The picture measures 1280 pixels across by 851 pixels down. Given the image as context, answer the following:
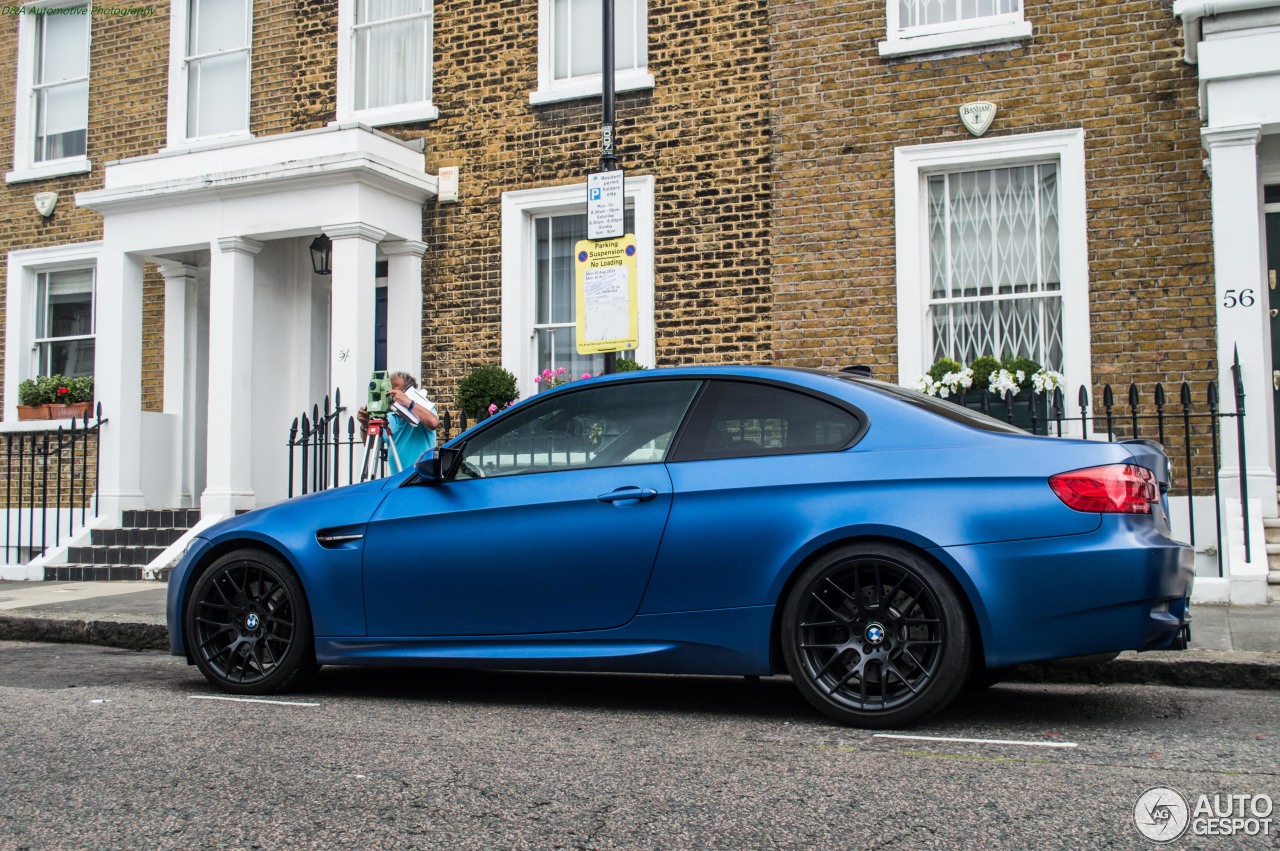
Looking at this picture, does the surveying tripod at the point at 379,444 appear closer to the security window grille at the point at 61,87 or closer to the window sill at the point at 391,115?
the window sill at the point at 391,115

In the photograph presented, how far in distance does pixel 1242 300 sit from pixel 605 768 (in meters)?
7.04

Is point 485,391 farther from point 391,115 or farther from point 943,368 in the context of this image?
point 943,368

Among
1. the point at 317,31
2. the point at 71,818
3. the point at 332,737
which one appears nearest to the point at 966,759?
the point at 332,737

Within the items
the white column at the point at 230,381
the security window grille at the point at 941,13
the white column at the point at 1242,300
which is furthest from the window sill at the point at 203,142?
the white column at the point at 1242,300

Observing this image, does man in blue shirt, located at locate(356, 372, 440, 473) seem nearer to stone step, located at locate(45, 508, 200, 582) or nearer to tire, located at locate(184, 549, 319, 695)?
stone step, located at locate(45, 508, 200, 582)

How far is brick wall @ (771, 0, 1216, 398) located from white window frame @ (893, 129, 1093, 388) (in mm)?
88

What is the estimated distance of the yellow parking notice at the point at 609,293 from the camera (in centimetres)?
875

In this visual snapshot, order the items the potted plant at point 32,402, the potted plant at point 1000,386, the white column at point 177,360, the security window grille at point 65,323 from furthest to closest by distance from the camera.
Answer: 1. the security window grille at point 65,323
2. the potted plant at point 32,402
3. the white column at point 177,360
4. the potted plant at point 1000,386

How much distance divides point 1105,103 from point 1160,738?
7313 mm

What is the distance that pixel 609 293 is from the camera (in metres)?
8.83

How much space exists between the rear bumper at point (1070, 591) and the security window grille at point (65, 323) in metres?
12.7

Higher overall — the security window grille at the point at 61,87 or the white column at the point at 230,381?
the security window grille at the point at 61,87

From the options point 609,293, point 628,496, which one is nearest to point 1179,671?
point 628,496

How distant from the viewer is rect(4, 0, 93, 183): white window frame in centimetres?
1477
